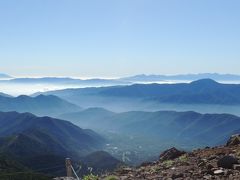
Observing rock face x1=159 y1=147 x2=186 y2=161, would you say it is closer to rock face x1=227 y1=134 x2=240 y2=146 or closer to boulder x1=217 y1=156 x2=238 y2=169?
rock face x1=227 y1=134 x2=240 y2=146

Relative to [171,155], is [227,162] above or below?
above

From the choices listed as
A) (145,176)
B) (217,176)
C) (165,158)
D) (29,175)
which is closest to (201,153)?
(165,158)

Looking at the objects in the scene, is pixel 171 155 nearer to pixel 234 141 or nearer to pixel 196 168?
pixel 234 141

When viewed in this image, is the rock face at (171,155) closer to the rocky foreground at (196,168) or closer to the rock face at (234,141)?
the rocky foreground at (196,168)

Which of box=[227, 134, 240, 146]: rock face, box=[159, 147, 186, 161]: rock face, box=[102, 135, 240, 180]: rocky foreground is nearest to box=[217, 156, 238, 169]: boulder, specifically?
box=[102, 135, 240, 180]: rocky foreground

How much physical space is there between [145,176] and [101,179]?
194 cm

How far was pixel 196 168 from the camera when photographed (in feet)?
61.0

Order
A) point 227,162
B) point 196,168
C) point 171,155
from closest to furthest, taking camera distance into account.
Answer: point 227,162, point 196,168, point 171,155

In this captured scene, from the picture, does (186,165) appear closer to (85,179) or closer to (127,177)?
(127,177)

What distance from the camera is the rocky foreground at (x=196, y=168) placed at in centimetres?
1666

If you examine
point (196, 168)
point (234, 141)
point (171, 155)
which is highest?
point (234, 141)

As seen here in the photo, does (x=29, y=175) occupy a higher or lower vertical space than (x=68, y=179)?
lower

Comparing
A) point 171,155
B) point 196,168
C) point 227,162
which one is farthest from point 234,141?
point 227,162

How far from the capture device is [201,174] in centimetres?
1708
